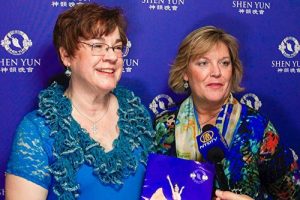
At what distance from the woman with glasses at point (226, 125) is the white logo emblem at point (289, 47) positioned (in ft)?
1.66

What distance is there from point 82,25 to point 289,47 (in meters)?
1.22

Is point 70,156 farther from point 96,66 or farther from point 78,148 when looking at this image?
point 96,66

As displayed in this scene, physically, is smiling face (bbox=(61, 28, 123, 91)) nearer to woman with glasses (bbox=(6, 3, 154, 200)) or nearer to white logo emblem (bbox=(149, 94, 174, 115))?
woman with glasses (bbox=(6, 3, 154, 200))

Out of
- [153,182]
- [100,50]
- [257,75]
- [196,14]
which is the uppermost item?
[196,14]

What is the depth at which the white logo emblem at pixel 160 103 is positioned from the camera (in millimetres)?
2137

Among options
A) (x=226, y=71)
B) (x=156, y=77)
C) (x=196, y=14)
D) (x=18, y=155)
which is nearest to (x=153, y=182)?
(x=18, y=155)

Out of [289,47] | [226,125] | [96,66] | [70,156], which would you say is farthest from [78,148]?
[289,47]

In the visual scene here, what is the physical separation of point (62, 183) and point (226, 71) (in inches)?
30.7

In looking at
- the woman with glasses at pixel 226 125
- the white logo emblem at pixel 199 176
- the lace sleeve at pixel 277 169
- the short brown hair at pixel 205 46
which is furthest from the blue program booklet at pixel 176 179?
the short brown hair at pixel 205 46

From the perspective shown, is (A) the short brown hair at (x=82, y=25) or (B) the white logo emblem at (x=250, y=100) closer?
(A) the short brown hair at (x=82, y=25)

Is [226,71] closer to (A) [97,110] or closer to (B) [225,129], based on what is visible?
(B) [225,129]

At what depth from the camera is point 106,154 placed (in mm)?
1409

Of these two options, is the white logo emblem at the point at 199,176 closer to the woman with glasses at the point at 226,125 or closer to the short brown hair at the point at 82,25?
the woman with glasses at the point at 226,125

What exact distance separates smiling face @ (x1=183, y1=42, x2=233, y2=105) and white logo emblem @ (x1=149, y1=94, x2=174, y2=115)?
377mm
